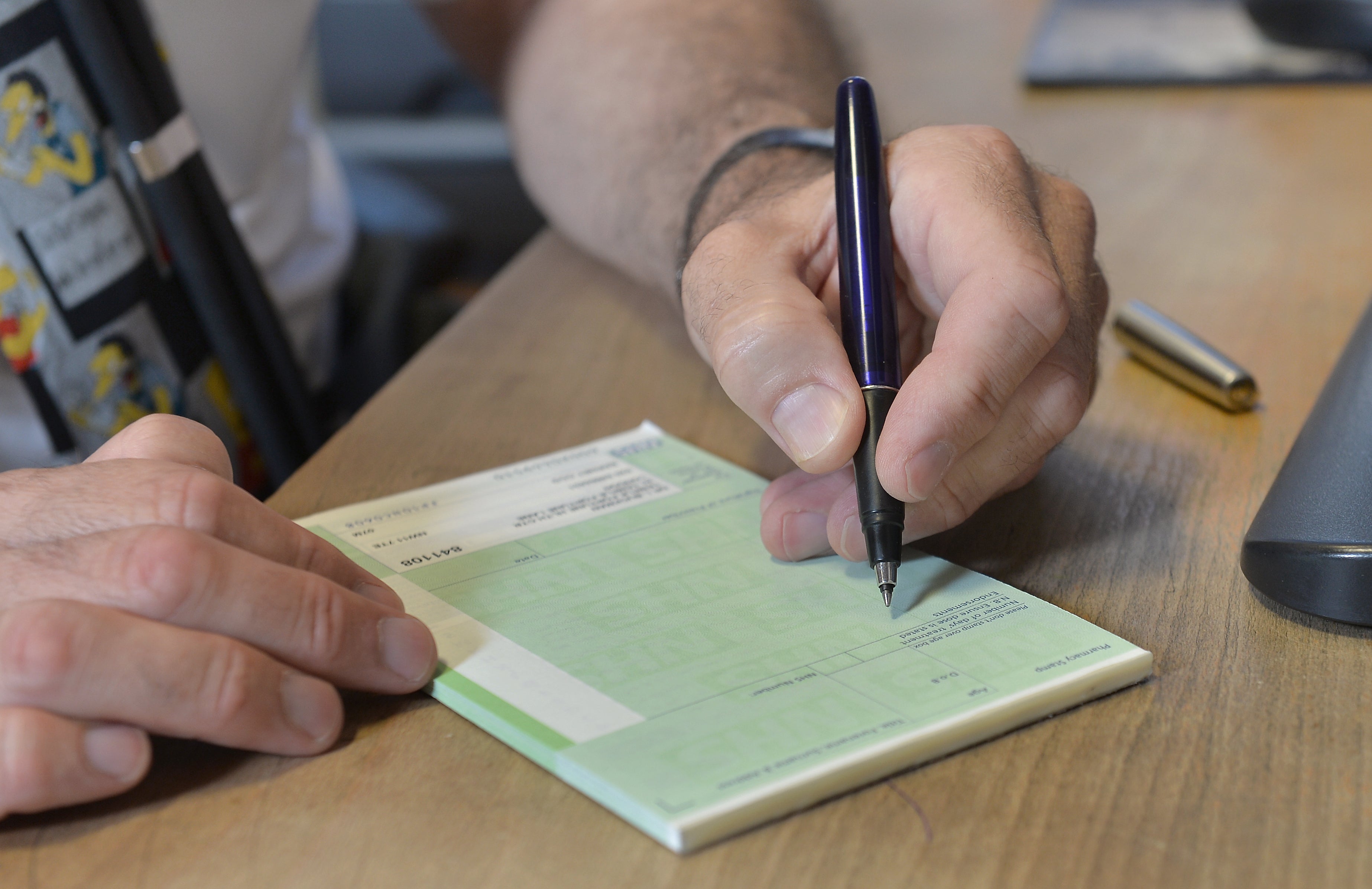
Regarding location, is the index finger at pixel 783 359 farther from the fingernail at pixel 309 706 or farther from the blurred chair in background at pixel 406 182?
the blurred chair in background at pixel 406 182

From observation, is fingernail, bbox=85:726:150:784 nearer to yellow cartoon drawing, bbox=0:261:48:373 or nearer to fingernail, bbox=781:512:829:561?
fingernail, bbox=781:512:829:561

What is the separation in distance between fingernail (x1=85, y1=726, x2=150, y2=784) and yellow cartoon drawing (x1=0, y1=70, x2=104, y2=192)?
1.41 feet

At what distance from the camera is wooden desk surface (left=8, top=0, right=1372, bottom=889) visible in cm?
30

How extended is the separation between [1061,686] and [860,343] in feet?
0.51

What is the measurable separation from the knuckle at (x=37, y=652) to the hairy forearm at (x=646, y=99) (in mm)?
390

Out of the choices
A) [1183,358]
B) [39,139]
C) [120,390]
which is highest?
[39,139]

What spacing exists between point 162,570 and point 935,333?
30 cm

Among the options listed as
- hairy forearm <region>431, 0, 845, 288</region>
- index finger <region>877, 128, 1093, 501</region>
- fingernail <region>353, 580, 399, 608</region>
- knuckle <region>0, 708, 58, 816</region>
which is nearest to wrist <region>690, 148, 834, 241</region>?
hairy forearm <region>431, 0, 845, 288</region>

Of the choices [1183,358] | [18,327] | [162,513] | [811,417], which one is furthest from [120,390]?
[1183,358]

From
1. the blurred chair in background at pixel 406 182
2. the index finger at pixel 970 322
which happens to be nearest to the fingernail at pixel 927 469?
the index finger at pixel 970 322

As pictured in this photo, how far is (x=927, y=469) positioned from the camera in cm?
40

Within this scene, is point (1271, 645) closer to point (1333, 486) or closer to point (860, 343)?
point (1333, 486)

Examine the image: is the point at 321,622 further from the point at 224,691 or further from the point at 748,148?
the point at 748,148

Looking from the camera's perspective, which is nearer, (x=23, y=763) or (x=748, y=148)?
(x=23, y=763)
